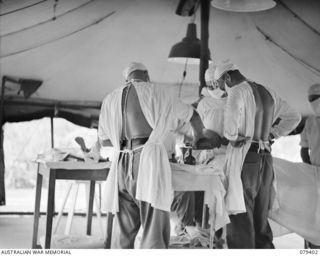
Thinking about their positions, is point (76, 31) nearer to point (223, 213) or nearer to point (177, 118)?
point (177, 118)

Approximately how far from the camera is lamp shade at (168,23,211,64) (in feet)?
12.3

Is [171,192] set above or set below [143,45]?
below

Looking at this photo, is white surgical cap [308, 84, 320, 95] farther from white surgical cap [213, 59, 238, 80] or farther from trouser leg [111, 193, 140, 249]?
trouser leg [111, 193, 140, 249]

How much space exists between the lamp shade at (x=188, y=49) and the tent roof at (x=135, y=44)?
7 cm

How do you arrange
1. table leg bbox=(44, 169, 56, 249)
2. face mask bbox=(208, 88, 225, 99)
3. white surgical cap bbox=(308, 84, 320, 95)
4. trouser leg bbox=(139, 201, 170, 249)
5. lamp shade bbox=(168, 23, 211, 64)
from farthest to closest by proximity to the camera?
lamp shade bbox=(168, 23, 211, 64) < white surgical cap bbox=(308, 84, 320, 95) < face mask bbox=(208, 88, 225, 99) < table leg bbox=(44, 169, 56, 249) < trouser leg bbox=(139, 201, 170, 249)

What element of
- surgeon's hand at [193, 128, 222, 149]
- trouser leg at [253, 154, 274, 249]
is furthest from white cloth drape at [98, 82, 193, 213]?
trouser leg at [253, 154, 274, 249]

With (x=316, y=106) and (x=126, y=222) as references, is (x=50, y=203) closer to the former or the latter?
(x=126, y=222)

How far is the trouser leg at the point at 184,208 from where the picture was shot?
346cm

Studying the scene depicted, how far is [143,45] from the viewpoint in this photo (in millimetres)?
3957

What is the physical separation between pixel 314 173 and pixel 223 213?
0.87 meters

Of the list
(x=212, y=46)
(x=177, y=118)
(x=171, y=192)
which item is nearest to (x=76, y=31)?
(x=212, y=46)

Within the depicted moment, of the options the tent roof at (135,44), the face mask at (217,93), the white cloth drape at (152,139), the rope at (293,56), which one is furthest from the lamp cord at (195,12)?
the white cloth drape at (152,139)

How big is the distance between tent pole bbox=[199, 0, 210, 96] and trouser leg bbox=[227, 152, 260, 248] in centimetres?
106

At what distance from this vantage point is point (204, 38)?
3.88m
